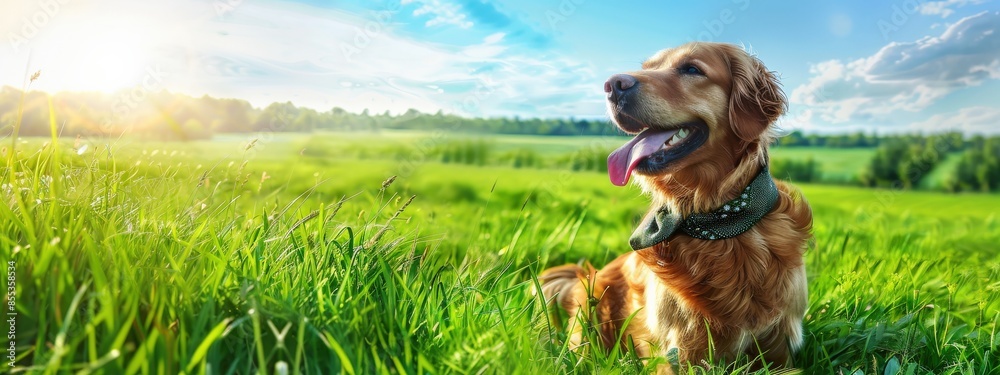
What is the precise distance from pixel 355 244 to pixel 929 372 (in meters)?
2.48

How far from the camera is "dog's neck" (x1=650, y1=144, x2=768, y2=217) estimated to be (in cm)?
271

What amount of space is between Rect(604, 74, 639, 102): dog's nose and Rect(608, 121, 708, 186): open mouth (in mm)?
210

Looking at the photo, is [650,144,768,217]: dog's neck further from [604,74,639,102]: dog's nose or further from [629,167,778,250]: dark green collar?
[604,74,639,102]: dog's nose

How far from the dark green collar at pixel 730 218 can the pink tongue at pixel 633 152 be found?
0.95ft

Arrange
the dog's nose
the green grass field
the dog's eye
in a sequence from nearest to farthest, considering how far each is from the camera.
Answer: the green grass field, the dog's nose, the dog's eye

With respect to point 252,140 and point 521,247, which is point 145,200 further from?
point 521,247

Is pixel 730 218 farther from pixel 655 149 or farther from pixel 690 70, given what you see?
pixel 690 70

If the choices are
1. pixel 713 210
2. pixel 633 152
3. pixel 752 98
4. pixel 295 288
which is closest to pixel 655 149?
pixel 633 152

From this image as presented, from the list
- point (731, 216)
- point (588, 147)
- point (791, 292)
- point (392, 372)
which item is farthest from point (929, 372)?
point (588, 147)

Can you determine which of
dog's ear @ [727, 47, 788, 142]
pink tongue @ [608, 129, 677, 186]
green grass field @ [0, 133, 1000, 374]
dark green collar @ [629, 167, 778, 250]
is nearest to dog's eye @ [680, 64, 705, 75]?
dog's ear @ [727, 47, 788, 142]

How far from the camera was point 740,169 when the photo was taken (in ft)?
8.86

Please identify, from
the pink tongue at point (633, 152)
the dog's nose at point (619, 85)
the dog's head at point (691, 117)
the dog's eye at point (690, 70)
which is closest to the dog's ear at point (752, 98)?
the dog's head at point (691, 117)

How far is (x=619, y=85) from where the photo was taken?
266 cm

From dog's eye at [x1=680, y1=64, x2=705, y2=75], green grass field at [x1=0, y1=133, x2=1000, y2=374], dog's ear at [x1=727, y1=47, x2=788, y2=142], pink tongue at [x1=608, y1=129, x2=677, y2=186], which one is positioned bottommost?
green grass field at [x1=0, y1=133, x2=1000, y2=374]
